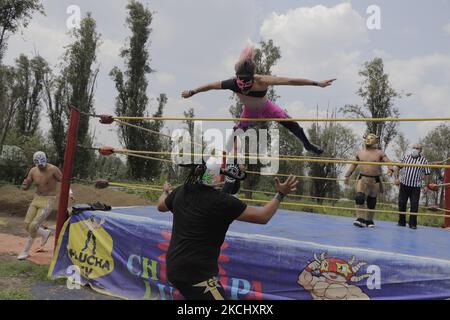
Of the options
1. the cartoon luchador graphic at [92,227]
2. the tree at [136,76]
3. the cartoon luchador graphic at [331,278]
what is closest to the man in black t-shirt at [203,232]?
the cartoon luchador graphic at [331,278]

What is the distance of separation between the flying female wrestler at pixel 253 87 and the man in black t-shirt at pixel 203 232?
1.66 m

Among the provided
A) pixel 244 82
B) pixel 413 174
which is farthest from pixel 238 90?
pixel 413 174

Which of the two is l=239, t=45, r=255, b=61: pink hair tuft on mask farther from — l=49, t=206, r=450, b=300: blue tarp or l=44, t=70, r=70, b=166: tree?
l=44, t=70, r=70, b=166: tree

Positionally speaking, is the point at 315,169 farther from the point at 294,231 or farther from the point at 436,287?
the point at 436,287

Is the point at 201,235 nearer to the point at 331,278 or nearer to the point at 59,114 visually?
→ the point at 331,278

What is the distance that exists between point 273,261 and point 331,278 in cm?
56

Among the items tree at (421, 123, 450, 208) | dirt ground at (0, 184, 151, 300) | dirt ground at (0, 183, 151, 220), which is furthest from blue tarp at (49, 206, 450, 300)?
tree at (421, 123, 450, 208)

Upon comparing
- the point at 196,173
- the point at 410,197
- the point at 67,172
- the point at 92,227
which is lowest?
the point at 92,227

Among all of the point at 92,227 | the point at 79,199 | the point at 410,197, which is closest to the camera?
the point at 92,227

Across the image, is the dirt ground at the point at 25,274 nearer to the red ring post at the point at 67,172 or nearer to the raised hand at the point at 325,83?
the red ring post at the point at 67,172

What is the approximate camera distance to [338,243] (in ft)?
12.2

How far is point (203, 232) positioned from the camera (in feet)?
8.48

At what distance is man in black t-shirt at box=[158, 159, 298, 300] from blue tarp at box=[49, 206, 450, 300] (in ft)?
3.77

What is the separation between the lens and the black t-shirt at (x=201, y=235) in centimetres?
254
